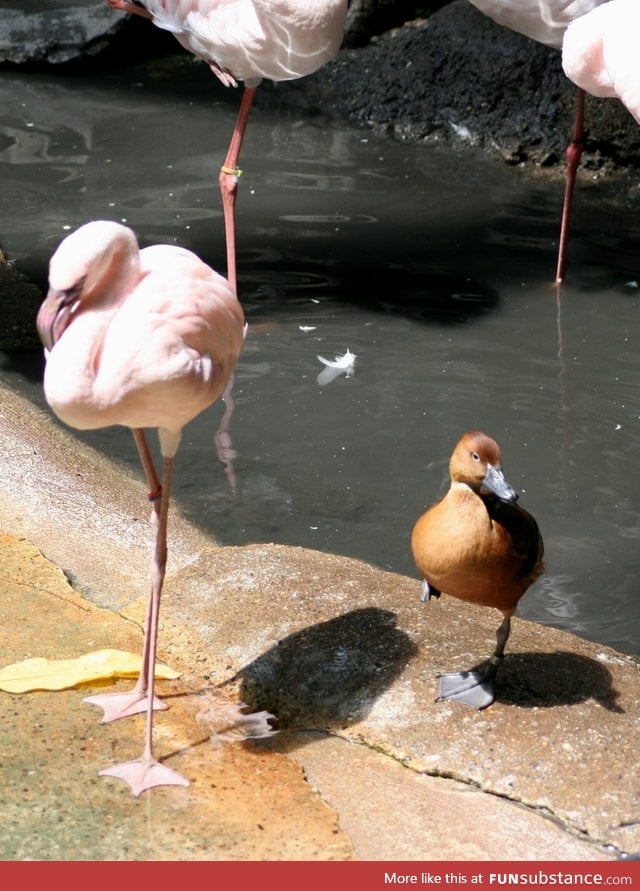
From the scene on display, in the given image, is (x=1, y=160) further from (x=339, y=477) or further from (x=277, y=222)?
(x=339, y=477)

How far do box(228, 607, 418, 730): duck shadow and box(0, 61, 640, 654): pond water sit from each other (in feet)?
2.97

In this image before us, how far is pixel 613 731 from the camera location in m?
2.88

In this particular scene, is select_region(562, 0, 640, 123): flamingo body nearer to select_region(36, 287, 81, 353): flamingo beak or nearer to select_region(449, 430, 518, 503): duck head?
select_region(449, 430, 518, 503): duck head

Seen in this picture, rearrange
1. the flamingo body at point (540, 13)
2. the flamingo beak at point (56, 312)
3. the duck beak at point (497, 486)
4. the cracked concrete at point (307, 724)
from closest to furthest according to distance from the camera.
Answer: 1. the cracked concrete at point (307, 724)
2. the flamingo beak at point (56, 312)
3. the duck beak at point (497, 486)
4. the flamingo body at point (540, 13)

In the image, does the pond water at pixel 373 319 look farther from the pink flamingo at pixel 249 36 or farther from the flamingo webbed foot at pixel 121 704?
the flamingo webbed foot at pixel 121 704

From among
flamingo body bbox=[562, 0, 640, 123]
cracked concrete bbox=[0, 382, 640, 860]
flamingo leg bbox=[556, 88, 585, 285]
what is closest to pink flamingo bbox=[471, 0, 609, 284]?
flamingo leg bbox=[556, 88, 585, 285]

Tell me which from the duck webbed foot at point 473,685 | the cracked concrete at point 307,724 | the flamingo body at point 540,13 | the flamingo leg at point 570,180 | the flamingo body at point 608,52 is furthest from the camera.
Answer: the flamingo leg at point 570,180

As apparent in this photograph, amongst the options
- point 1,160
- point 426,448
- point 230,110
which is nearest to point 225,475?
point 426,448

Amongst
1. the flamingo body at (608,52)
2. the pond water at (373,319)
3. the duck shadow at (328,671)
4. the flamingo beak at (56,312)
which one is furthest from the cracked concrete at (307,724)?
the flamingo body at (608,52)

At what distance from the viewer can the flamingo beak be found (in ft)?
8.86

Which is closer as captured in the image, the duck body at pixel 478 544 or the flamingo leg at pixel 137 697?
the duck body at pixel 478 544

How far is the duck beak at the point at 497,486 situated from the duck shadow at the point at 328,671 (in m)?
0.56

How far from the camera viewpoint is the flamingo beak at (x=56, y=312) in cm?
270

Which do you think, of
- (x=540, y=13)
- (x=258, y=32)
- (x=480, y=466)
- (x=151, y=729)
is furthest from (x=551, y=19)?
(x=151, y=729)
